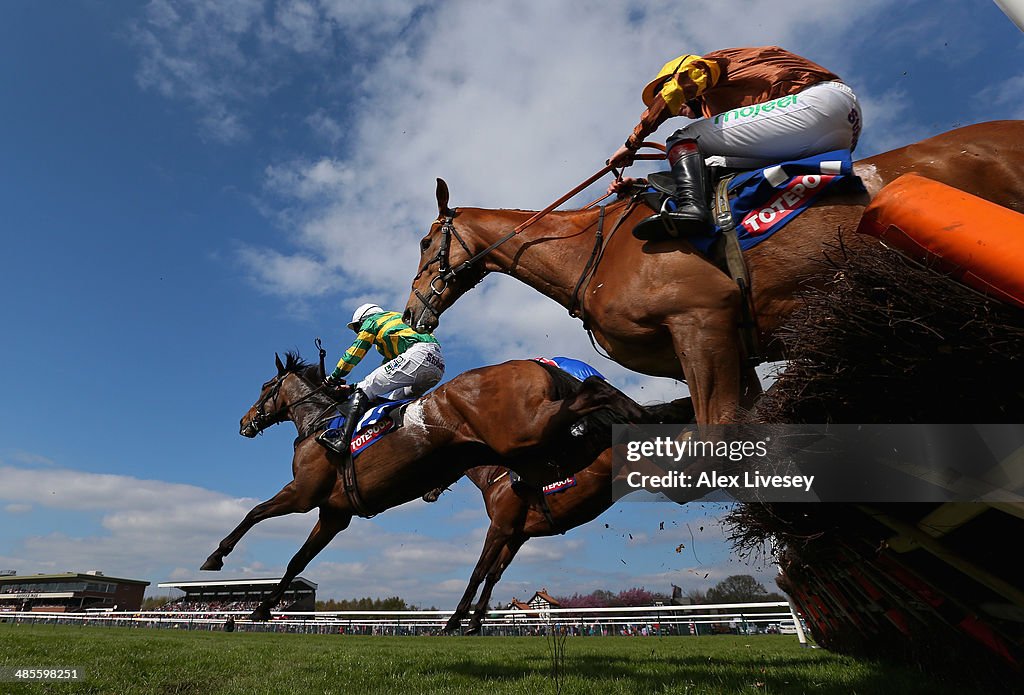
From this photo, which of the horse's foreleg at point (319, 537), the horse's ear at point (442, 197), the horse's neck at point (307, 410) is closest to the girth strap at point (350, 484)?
the horse's foreleg at point (319, 537)

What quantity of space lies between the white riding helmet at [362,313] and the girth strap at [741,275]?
5200 mm

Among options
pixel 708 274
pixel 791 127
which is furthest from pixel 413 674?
pixel 791 127

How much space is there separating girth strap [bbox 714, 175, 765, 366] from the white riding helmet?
520cm

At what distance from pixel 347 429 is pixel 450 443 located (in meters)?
1.45

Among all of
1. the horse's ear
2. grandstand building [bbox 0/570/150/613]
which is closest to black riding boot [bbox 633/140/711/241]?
the horse's ear

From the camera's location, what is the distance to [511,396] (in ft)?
17.1

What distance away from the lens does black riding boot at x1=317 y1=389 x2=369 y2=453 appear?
651cm

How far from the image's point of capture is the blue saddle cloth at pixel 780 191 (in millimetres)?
3051

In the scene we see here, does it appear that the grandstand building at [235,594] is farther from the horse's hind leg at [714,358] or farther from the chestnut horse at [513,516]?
the horse's hind leg at [714,358]

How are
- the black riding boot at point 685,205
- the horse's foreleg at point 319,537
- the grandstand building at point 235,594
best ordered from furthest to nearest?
the grandstand building at point 235,594 → the horse's foreleg at point 319,537 → the black riding boot at point 685,205

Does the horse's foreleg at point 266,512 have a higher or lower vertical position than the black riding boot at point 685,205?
lower

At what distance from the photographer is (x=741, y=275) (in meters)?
3.12

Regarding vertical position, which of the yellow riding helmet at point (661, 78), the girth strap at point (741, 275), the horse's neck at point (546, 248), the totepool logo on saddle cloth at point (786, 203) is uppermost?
the yellow riding helmet at point (661, 78)

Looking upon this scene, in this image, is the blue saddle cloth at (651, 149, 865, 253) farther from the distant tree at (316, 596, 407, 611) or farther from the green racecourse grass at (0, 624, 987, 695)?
the distant tree at (316, 596, 407, 611)
